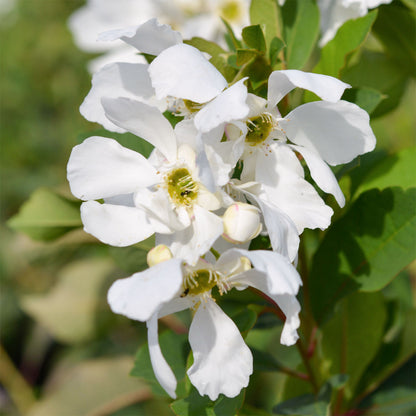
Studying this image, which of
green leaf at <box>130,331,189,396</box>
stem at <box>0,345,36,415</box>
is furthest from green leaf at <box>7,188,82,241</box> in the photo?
stem at <box>0,345,36,415</box>

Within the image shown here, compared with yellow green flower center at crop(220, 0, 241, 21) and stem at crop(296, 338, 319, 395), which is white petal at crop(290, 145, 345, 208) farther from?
yellow green flower center at crop(220, 0, 241, 21)

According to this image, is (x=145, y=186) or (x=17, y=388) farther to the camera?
(x=17, y=388)

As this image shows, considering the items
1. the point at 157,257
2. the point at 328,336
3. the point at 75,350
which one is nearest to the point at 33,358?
the point at 75,350

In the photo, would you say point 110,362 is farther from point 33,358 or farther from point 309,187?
point 309,187

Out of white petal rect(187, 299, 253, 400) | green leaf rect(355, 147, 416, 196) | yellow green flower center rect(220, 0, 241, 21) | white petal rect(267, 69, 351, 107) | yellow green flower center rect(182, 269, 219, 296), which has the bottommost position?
white petal rect(187, 299, 253, 400)

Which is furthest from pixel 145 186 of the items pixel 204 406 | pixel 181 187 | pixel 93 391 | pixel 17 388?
pixel 17 388

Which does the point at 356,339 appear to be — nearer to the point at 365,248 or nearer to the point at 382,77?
the point at 365,248
